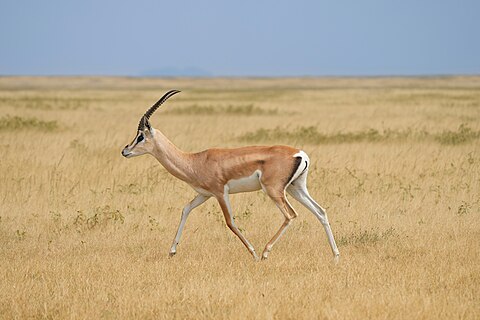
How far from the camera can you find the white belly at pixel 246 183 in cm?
764

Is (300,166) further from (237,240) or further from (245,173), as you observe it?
(237,240)

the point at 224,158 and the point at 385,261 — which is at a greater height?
the point at 224,158

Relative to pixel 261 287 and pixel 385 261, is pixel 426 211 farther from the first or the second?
pixel 261 287

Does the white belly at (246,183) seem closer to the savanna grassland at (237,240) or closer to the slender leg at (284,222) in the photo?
the slender leg at (284,222)

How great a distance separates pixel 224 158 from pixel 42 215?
3372 mm

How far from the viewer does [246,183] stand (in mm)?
7691

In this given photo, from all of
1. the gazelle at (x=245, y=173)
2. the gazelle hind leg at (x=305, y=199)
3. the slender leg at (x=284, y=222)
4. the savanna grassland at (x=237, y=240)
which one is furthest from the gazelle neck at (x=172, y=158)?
the gazelle hind leg at (x=305, y=199)

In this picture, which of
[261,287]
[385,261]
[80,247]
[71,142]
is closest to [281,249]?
[385,261]

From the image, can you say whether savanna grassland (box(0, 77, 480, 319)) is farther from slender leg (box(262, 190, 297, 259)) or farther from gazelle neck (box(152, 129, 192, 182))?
gazelle neck (box(152, 129, 192, 182))

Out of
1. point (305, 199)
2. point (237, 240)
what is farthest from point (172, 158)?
point (305, 199)

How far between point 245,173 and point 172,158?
2.99 feet

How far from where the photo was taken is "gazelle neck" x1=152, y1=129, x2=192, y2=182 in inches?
314

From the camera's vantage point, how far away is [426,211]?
10.1 m

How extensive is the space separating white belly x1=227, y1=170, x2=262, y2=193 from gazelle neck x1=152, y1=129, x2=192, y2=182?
51cm
